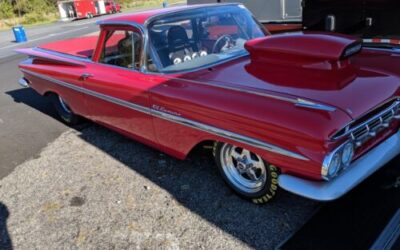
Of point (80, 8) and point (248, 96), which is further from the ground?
point (248, 96)

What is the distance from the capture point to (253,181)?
319 centimetres

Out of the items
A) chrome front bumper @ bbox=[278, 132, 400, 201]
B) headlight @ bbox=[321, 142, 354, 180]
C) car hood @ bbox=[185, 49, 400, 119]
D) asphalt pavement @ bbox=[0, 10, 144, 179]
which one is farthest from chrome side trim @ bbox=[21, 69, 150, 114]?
headlight @ bbox=[321, 142, 354, 180]

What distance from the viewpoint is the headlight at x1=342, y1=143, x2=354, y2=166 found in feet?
8.24

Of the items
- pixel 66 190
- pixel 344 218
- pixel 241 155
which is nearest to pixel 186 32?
pixel 241 155

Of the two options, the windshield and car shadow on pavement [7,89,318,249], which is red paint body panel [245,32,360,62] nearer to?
the windshield

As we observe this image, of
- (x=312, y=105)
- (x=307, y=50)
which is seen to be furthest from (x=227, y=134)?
(x=307, y=50)

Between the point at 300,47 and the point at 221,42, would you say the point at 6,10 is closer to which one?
the point at 221,42

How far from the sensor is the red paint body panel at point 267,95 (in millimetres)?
2518

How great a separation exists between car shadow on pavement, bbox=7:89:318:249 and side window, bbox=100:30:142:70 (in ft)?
3.19

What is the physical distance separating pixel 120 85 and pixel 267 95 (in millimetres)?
1625

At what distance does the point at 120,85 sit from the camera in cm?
383

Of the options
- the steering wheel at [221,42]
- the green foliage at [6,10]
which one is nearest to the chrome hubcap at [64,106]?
the steering wheel at [221,42]

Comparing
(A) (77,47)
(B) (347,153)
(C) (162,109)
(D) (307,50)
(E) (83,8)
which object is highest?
(D) (307,50)

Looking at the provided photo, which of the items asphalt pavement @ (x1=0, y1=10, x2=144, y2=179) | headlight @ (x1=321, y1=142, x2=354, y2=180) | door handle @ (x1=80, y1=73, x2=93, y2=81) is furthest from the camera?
asphalt pavement @ (x1=0, y1=10, x2=144, y2=179)
